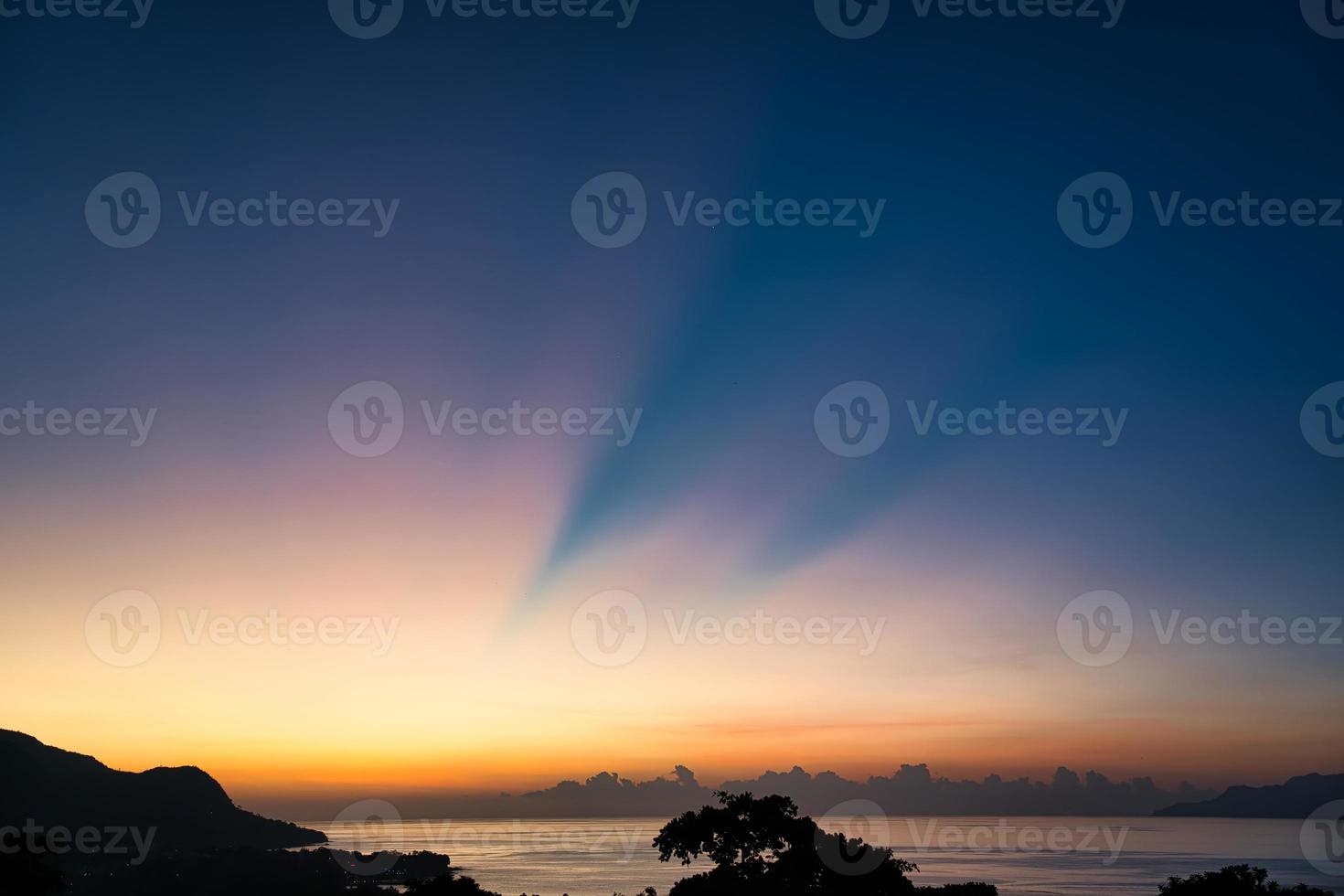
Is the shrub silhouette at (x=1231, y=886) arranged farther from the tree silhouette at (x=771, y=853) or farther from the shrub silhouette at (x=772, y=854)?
the tree silhouette at (x=771, y=853)

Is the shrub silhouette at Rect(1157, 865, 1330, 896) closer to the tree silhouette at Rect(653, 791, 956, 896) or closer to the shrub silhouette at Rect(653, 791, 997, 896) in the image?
the shrub silhouette at Rect(653, 791, 997, 896)

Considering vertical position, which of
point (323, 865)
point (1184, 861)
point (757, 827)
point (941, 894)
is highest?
point (757, 827)

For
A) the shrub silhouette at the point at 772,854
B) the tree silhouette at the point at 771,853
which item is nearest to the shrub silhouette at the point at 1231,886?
the shrub silhouette at the point at 772,854

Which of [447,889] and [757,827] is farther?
A: [757,827]

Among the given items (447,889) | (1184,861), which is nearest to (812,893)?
(447,889)

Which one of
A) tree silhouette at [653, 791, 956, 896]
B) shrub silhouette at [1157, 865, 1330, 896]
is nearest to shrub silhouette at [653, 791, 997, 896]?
tree silhouette at [653, 791, 956, 896]

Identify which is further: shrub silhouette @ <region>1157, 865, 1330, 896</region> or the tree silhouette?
the tree silhouette

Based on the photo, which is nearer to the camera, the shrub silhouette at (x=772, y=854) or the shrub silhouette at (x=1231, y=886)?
the shrub silhouette at (x=1231, y=886)

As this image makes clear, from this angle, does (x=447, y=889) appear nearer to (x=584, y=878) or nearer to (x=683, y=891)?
(x=683, y=891)

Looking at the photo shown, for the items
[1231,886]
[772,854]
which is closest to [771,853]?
[772,854]

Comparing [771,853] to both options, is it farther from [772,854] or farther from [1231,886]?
[1231,886]

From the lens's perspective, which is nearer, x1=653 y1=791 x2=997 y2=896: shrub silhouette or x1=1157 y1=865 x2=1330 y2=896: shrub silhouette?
x1=1157 y1=865 x2=1330 y2=896: shrub silhouette
